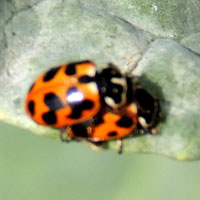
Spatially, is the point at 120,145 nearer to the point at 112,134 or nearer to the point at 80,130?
Answer: the point at 112,134

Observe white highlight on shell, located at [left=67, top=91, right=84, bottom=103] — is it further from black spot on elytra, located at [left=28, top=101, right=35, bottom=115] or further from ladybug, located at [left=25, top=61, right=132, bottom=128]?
black spot on elytra, located at [left=28, top=101, right=35, bottom=115]

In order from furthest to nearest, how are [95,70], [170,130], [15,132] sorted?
[15,132] → [95,70] → [170,130]

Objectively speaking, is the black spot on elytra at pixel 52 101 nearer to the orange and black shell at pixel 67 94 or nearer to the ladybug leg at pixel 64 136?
the orange and black shell at pixel 67 94

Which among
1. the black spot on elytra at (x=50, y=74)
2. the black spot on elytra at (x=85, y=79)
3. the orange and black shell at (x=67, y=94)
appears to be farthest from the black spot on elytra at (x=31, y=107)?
the black spot on elytra at (x=85, y=79)

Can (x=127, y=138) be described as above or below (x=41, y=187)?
above

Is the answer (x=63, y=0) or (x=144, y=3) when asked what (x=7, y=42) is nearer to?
(x=63, y=0)

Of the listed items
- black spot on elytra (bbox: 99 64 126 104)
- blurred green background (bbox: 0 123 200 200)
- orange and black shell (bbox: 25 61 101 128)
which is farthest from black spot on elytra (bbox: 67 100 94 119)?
blurred green background (bbox: 0 123 200 200)

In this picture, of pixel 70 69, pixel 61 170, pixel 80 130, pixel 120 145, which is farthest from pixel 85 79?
pixel 61 170

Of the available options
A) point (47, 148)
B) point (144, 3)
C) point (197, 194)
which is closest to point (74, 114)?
point (144, 3)
